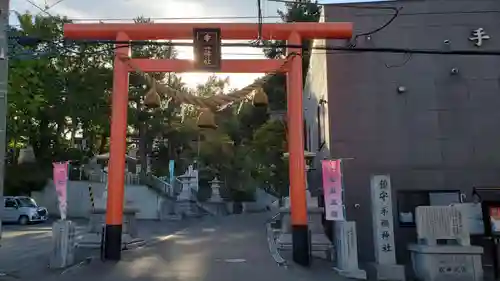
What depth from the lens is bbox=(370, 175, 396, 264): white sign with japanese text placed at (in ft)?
39.8

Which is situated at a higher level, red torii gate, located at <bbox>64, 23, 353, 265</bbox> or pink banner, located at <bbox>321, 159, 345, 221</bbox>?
red torii gate, located at <bbox>64, 23, 353, 265</bbox>

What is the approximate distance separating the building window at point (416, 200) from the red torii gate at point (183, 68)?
135 inches

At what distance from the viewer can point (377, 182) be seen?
12492mm

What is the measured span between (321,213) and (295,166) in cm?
273

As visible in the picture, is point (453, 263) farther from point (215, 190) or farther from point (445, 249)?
point (215, 190)

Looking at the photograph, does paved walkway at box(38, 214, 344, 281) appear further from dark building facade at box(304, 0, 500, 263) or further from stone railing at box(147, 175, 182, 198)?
stone railing at box(147, 175, 182, 198)

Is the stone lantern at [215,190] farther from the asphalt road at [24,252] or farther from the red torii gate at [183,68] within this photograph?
the red torii gate at [183,68]

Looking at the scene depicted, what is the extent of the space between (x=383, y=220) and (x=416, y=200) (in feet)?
10.3

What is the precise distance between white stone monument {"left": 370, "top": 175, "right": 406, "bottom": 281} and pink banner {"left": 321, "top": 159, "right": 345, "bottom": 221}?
2.98ft

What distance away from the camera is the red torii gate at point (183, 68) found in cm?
1353

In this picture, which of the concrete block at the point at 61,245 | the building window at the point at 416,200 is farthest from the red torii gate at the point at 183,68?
the building window at the point at 416,200

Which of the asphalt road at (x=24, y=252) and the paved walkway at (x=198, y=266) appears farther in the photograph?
the asphalt road at (x=24, y=252)

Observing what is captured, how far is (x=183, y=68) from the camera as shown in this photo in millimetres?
14070

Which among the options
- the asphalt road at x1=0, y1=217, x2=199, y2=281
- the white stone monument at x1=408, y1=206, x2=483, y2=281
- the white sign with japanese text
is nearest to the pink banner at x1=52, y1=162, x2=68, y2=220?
the asphalt road at x1=0, y1=217, x2=199, y2=281
